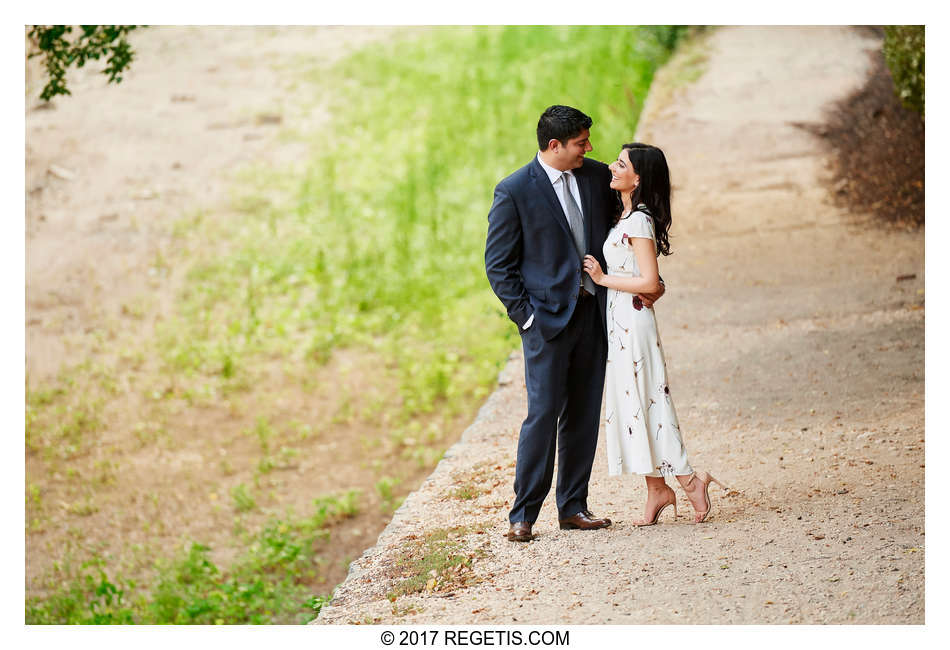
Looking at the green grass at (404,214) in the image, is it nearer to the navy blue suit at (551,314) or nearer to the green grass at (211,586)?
the green grass at (211,586)

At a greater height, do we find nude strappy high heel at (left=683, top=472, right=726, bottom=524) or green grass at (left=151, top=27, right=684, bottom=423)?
green grass at (left=151, top=27, right=684, bottom=423)

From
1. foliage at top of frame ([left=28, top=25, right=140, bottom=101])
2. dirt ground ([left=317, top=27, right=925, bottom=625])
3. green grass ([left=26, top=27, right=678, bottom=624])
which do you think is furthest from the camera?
A: green grass ([left=26, top=27, right=678, bottom=624])

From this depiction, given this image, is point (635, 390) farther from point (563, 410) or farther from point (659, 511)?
point (659, 511)

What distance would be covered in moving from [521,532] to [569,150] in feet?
4.78

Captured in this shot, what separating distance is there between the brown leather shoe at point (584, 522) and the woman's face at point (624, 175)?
127 centimetres

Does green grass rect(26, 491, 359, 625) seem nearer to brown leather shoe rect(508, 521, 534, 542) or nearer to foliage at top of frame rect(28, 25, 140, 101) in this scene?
brown leather shoe rect(508, 521, 534, 542)

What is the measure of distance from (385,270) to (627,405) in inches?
304

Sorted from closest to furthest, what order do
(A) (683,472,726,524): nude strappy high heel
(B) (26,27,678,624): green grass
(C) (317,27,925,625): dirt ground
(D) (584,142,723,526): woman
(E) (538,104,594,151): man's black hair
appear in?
(C) (317,27,925,625): dirt ground < (E) (538,104,594,151): man's black hair < (D) (584,142,723,526): woman < (A) (683,472,726,524): nude strappy high heel < (B) (26,27,678,624): green grass

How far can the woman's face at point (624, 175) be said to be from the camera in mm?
3773

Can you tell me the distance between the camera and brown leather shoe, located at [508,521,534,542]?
3922 mm

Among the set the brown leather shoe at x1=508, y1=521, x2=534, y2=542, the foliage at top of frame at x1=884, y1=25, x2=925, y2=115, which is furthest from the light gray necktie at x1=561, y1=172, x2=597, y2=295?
the foliage at top of frame at x1=884, y1=25, x2=925, y2=115

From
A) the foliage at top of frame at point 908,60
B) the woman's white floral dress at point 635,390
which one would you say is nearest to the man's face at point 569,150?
the woman's white floral dress at point 635,390

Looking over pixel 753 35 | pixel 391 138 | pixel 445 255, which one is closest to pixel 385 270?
pixel 445 255
